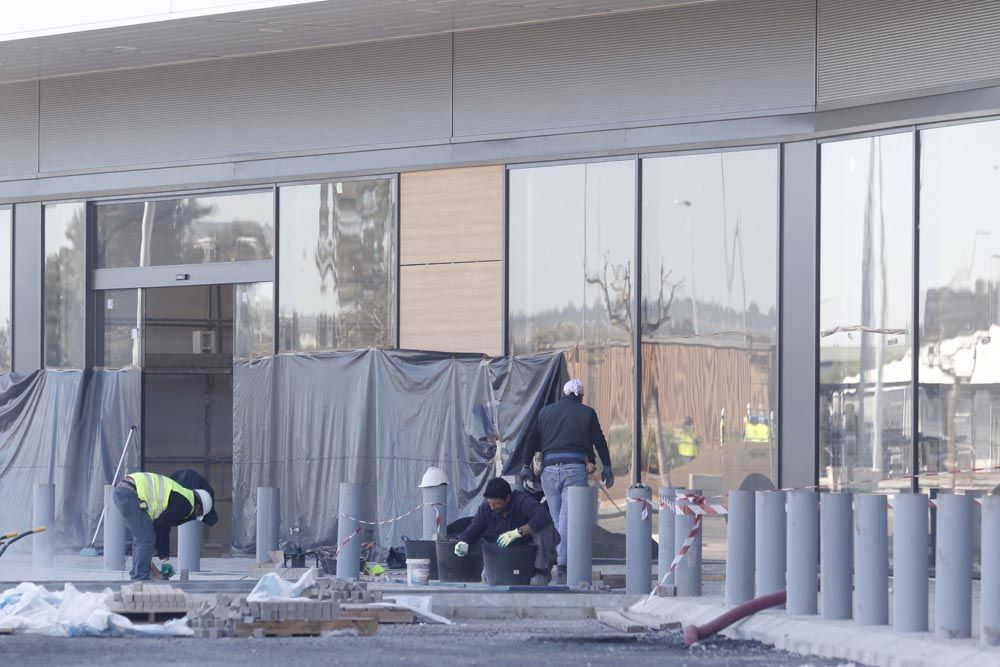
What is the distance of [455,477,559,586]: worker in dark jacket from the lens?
611 inches

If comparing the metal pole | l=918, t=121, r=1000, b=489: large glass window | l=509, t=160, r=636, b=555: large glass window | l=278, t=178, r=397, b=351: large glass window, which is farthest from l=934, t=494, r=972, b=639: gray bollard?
l=278, t=178, r=397, b=351: large glass window

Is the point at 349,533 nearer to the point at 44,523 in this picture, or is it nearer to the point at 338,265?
the point at 44,523

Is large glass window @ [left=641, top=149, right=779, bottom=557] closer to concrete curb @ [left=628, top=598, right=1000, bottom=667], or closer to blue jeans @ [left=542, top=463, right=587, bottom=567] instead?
blue jeans @ [left=542, top=463, right=587, bottom=567]

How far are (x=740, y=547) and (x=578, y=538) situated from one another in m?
2.42

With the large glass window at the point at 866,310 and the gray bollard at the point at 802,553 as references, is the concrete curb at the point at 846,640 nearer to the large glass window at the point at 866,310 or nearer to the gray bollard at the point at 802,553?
the gray bollard at the point at 802,553

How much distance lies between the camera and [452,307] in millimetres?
19938

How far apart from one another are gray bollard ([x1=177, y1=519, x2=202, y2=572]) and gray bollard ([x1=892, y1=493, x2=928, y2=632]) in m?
8.61

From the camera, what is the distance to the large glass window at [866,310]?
17.3 meters

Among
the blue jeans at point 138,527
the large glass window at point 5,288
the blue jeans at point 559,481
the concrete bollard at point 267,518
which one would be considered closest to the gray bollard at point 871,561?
the blue jeans at point 559,481

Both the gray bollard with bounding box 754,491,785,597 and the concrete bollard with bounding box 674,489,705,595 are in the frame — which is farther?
the concrete bollard with bounding box 674,489,705,595

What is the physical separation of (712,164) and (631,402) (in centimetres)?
271

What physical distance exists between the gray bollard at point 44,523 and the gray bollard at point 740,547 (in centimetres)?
865

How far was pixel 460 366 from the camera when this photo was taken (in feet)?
61.6

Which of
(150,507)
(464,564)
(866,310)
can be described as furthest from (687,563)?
(150,507)
